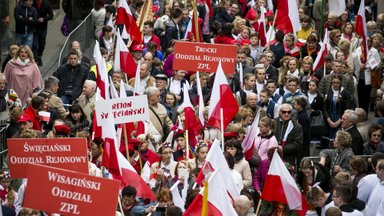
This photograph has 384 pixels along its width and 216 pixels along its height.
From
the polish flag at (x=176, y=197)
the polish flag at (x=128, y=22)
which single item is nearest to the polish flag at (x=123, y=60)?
the polish flag at (x=128, y=22)

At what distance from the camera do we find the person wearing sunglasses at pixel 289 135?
2353 cm

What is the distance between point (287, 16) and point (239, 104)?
15.9 ft

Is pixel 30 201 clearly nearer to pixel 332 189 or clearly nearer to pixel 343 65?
pixel 332 189

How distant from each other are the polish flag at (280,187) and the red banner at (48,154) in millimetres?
2312

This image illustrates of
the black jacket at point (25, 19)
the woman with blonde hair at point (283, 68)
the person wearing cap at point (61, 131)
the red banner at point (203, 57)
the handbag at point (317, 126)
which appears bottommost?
the handbag at point (317, 126)

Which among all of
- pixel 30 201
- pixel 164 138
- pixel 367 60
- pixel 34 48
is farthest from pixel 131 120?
pixel 34 48

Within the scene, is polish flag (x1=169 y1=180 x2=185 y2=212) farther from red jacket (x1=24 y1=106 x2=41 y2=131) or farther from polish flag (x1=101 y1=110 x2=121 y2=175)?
red jacket (x1=24 y1=106 x2=41 y2=131)

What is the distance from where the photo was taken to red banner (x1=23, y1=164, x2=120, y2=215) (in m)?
17.9

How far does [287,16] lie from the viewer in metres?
30.0

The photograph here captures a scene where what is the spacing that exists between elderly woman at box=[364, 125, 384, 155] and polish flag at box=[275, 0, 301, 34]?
7.43m

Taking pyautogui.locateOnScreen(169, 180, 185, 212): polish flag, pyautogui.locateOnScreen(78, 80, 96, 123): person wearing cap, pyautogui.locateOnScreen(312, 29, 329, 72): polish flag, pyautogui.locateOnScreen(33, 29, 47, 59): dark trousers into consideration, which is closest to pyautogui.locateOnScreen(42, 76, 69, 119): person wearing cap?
pyautogui.locateOnScreen(78, 80, 96, 123): person wearing cap

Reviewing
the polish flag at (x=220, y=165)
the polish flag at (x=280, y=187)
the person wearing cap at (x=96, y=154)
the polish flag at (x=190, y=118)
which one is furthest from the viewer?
the polish flag at (x=190, y=118)

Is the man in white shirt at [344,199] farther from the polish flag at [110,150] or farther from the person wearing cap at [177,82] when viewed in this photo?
the person wearing cap at [177,82]

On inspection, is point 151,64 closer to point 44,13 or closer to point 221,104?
point 44,13
